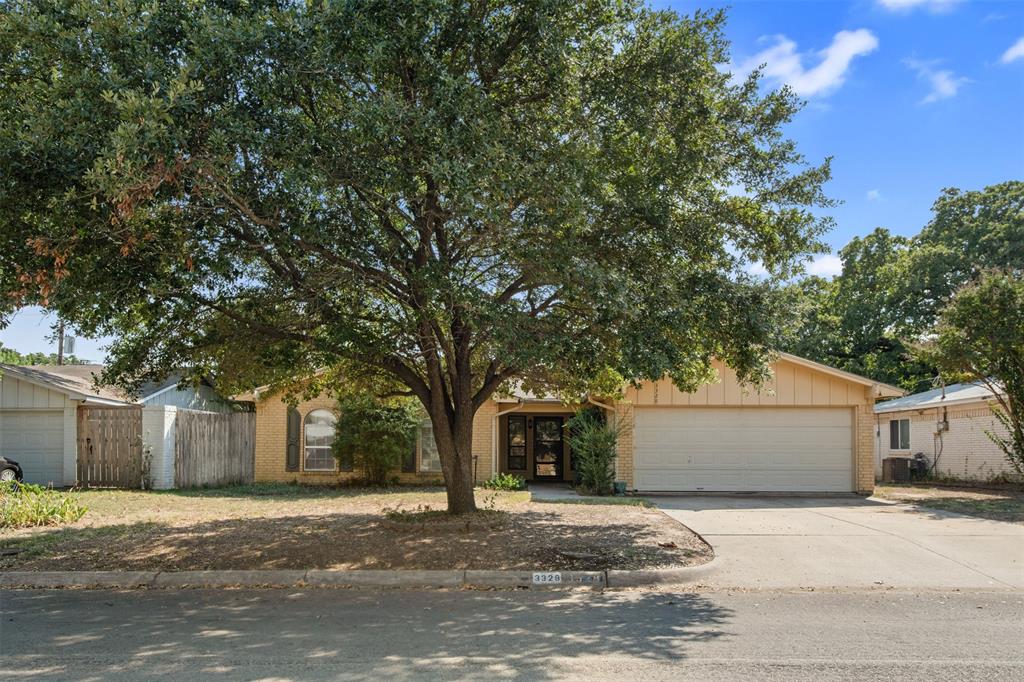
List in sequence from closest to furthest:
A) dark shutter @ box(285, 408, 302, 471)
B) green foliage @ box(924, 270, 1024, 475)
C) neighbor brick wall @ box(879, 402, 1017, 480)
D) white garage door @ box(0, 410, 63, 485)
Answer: green foliage @ box(924, 270, 1024, 475)
white garage door @ box(0, 410, 63, 485)
dark shutter @ box(285, 408, 302, 471)
neighbor brick wall @ box(879, 402, 1017, 480)

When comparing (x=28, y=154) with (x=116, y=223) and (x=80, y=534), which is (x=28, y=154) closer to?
(x=116, y=223)

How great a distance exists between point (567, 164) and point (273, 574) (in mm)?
5759

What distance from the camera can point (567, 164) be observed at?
8.82 m

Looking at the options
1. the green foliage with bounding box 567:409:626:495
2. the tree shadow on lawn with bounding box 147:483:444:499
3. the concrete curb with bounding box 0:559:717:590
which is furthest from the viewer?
the green foliage with bounding box 567:409:626:495

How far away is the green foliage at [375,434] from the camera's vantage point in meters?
19.8

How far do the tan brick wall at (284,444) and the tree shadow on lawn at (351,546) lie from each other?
8.05m

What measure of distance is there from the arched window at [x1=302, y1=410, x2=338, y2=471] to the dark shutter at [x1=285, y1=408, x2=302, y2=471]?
228 millimetres

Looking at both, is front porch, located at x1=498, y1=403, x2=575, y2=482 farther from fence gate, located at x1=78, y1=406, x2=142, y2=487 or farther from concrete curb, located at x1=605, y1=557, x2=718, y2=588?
concrete curb, located at x1=605, y1=557, x2=718, y2=588

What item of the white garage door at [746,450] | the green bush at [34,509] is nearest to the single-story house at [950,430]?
the white garage door at [746,450]

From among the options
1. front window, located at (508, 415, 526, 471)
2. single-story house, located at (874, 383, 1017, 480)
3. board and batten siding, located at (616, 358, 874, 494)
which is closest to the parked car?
front window, located at (508, 415, 526, 471)

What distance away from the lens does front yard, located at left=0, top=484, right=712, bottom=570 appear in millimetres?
9703

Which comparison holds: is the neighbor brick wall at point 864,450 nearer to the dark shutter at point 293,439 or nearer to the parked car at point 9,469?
the dark shutter at point 293,439

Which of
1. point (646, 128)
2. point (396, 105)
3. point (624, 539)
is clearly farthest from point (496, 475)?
point (396, 105)

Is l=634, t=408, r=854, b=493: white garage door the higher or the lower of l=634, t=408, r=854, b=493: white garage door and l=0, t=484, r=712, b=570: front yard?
the higher
